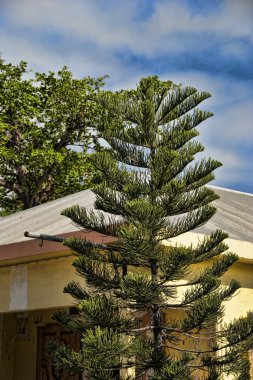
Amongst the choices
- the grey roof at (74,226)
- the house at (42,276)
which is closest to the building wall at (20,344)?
the house at (42,276)

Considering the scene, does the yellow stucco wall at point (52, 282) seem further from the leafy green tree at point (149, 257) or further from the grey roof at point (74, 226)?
the leafy green tree at point (149, 257)

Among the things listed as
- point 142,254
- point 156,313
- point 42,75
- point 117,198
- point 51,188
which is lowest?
point 156,313

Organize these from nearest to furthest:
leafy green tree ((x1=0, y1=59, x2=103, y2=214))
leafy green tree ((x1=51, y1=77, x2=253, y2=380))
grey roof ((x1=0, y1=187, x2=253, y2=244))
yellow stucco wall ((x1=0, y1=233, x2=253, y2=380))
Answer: leafy green tree ((x1=51, y1=77, x2=253, y2=380)) < yellow stucco wall ((x1=0, y1=233, x2=253, y2=380)) < grey roof ((x1=0, y1=187, x2=253, y2=244)) < leafy green tree ((x1=0, y1=59, x2=103, y2=214))

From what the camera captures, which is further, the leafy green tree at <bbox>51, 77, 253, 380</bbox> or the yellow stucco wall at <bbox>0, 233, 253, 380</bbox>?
the yellow stucco wall at <bbox>0, 233, 253, 380</bbox>

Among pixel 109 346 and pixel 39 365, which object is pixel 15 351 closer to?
pixel 39 365

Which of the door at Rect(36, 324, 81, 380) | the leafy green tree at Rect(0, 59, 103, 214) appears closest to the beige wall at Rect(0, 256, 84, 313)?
the door at Rect(36, 324, 81, 380)

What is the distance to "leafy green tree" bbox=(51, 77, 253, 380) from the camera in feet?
19.1

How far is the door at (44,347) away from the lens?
10656mm

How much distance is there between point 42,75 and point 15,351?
11.1 m

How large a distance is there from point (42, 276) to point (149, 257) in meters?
2.59

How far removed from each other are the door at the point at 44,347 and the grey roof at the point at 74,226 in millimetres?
1842

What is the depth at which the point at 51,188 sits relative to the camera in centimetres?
2127

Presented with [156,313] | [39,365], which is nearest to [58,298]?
[156,313]

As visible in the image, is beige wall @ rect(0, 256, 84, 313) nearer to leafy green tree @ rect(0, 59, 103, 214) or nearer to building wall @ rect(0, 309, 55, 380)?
building wall @ rect(0, 309, 55, 380)
